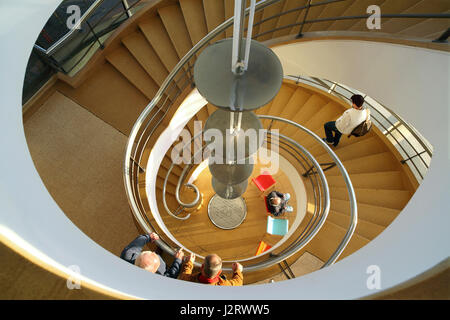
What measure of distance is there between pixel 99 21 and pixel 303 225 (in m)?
5.36

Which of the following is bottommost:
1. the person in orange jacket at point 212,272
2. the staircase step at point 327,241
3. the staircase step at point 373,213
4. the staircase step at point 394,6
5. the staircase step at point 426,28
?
the person in orange jacket at point 212,272

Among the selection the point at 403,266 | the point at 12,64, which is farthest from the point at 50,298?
the point at 12,64

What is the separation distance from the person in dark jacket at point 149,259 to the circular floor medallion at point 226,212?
10.0 ft

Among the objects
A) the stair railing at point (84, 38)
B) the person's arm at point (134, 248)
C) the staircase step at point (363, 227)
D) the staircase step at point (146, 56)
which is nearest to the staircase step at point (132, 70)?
the staircase step at point (146, 56)

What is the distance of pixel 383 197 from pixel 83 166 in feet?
17.5

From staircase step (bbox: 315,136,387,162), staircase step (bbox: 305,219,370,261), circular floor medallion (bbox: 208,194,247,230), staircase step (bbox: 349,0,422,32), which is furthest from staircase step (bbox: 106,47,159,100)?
staircase step (bbox: 305,219,370,261)

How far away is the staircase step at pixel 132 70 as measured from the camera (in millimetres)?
4328

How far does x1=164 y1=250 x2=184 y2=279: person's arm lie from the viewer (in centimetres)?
276

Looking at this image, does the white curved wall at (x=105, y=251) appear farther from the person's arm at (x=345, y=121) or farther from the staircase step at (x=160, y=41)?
the staircase step at (x=160, y=41)

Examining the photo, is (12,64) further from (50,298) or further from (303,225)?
(303,225)

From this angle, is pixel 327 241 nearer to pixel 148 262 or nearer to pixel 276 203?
pixel 276 203

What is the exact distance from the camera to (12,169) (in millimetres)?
1300

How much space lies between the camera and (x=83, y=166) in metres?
3.99
